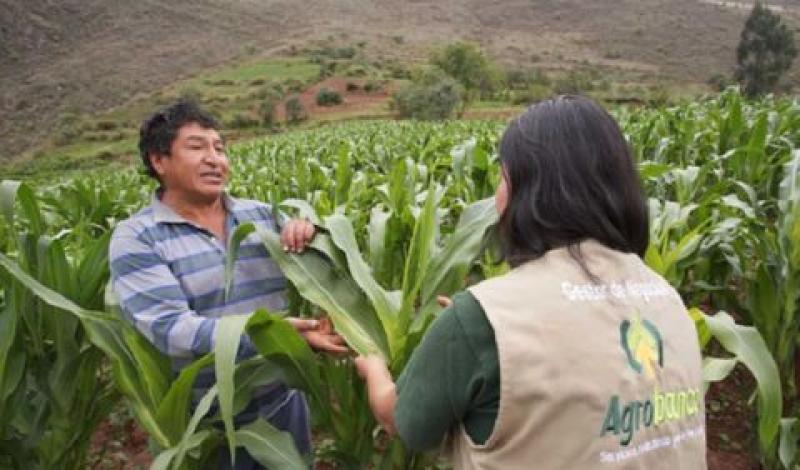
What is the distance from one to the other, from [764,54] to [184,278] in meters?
50.0

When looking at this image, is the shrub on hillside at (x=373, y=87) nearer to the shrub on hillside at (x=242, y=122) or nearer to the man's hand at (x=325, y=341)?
the shrub on hillside at (x=242, y=122)

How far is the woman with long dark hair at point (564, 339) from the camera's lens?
3.62 feet

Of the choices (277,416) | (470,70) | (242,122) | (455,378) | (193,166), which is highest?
(193,166)

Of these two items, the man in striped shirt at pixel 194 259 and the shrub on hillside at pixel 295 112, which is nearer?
the man in striped shirt at pixel 194 259

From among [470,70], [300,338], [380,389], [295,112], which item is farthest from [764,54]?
[380,389]

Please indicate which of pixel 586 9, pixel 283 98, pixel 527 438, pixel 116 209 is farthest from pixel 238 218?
pixel 586 9

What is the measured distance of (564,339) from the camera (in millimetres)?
1101

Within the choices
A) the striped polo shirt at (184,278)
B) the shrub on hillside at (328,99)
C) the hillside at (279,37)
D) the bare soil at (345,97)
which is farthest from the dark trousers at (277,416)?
the hillside at (279,37)

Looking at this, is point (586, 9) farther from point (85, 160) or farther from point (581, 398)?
point (581, 398)

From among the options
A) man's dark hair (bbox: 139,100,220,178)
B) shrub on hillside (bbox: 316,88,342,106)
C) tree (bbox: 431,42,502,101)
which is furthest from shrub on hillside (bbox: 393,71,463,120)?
man's dark hair (bbox: 139,100,220,178)

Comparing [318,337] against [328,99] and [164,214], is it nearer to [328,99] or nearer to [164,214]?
[164,214]

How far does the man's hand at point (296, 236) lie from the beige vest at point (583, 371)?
81 centimetres

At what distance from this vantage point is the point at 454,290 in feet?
6.15

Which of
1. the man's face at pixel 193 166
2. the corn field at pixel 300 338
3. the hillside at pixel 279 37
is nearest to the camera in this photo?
the corn field at pixel 300 338
